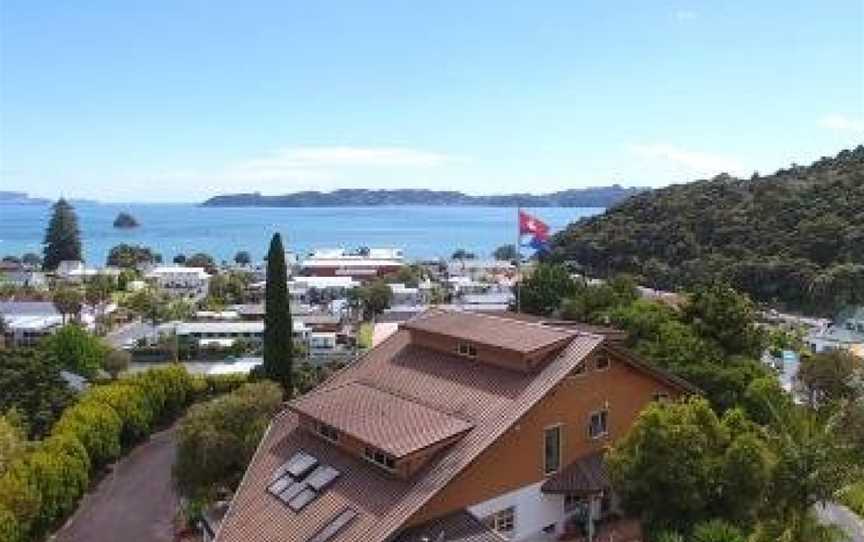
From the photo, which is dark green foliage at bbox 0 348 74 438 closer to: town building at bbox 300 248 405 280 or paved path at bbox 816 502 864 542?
paved path at bbox 816 502 864 542

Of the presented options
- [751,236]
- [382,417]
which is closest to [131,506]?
[382,417]

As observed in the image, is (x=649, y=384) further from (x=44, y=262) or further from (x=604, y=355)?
(x=44, y=262)

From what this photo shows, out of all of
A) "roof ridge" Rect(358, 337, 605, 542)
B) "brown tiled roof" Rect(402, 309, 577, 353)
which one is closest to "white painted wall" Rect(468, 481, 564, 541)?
"roof ridge" Rect(358, 337, 605, 542)

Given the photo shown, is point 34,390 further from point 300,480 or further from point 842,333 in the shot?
point 842,333

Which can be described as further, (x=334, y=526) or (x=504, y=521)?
(x=504, y=521)

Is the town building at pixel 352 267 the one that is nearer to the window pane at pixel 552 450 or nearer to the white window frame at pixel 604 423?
the white window frame at pixel 604 423

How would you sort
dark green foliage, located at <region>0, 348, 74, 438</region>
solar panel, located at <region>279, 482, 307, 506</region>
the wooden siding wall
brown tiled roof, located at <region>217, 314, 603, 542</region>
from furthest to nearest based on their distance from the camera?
1. dark green foliage, located at <region>0, 348, 74, 438</region>
2. solar panel, located at <region>279, 482, 307, 506</region>
3. the wooden siding wall
4. brown tiled roof, located at <region>217, 314, 603, 542</region>
